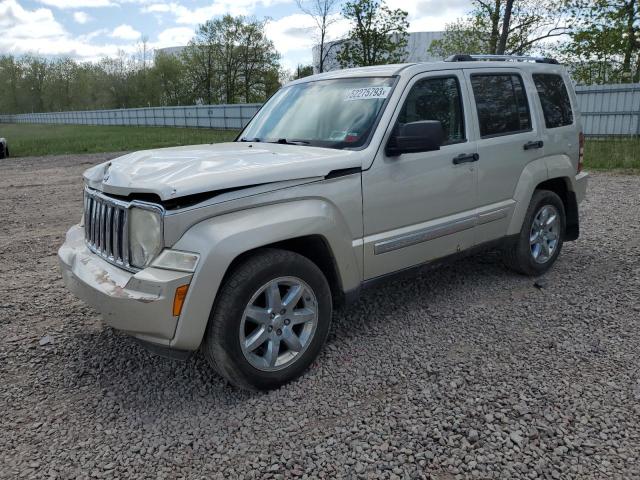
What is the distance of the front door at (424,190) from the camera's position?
3.51 m

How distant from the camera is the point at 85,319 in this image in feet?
13.8

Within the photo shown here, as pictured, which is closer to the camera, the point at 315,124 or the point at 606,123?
the point at 315,124

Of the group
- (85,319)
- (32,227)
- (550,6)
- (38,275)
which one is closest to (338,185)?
(85,319)

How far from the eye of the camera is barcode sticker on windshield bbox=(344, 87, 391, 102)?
372 centimetres

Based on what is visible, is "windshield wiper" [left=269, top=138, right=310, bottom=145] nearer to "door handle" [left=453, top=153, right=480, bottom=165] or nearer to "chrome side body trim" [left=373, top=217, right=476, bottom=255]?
"chrome side body trim" [left=373, top=217, right=476, bottom=255]

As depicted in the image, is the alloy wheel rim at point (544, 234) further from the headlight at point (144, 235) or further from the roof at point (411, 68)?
the headlight at point (144, 235)

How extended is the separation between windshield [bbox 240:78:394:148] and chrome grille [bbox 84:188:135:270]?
1.42 metres

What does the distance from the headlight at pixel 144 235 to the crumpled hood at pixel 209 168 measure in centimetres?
13

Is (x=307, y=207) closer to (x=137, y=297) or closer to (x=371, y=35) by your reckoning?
(x=137, y=297)

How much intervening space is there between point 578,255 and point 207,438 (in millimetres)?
4587

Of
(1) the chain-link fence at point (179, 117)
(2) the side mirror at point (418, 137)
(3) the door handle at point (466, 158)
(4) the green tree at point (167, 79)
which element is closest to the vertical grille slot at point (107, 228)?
(2) the side mirror at point (418, 137)

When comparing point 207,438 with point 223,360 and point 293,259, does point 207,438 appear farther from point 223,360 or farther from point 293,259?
point 293,259

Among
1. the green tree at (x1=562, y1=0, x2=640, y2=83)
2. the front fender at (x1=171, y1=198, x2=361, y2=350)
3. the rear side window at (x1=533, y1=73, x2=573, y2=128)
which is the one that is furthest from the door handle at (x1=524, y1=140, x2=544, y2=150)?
the green tree at (x1=562, y1=0, x2=640, y2=83)

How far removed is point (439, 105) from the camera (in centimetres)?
400
